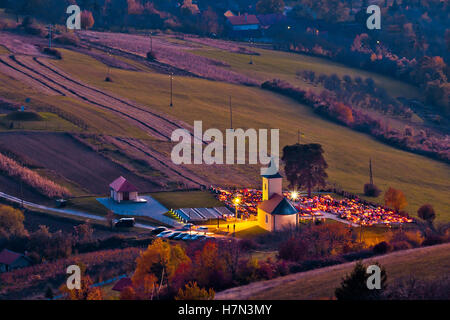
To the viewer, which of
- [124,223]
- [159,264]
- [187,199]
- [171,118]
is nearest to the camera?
[159,264]

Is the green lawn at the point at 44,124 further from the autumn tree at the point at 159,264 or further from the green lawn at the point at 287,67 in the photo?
the green lawn at the point at 287,67

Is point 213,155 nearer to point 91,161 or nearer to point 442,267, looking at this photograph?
point 91,161

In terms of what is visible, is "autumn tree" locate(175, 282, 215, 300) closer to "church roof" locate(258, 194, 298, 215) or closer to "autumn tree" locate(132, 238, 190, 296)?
"autumn tree" locate(132, 238, 190, 296)

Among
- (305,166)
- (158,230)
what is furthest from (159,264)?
(305,166)

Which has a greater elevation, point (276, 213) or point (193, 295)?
point (193, 295)

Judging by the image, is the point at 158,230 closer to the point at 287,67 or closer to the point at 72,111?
the point at 72,111
